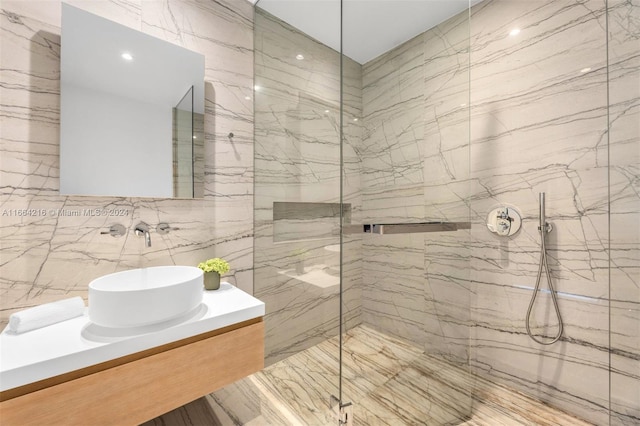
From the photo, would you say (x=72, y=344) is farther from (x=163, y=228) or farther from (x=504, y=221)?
(x=504, y=221)

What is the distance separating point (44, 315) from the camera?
112cm

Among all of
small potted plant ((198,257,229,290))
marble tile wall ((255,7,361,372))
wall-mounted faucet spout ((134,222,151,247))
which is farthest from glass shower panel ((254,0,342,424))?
wall-mounted faucet spout ((134,222,151,247))

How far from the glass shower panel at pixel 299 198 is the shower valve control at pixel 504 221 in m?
1.18

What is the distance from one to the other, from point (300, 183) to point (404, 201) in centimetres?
65

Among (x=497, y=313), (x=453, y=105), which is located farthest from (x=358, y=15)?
(x=497, y=313)

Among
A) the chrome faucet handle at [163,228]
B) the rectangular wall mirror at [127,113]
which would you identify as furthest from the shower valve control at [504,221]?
the chrome faucet handle at [163,228]

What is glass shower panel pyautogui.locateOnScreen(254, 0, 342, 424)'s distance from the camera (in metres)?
1.53

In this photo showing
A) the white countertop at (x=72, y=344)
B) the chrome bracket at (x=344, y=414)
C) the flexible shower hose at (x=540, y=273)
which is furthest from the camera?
the flexible shower hose at (x=540, y=273)

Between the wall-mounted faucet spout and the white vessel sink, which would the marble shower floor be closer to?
the white vessel sink

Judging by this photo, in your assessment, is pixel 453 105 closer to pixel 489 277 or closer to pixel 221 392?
pixel 489 277

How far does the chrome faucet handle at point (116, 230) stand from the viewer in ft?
4.77

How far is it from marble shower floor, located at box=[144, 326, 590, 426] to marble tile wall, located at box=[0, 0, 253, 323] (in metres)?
0.67

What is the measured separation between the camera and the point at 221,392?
1.73 meters

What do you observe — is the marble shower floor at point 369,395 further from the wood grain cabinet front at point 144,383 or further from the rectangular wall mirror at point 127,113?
the rectangular wall mirror at point 127,113
